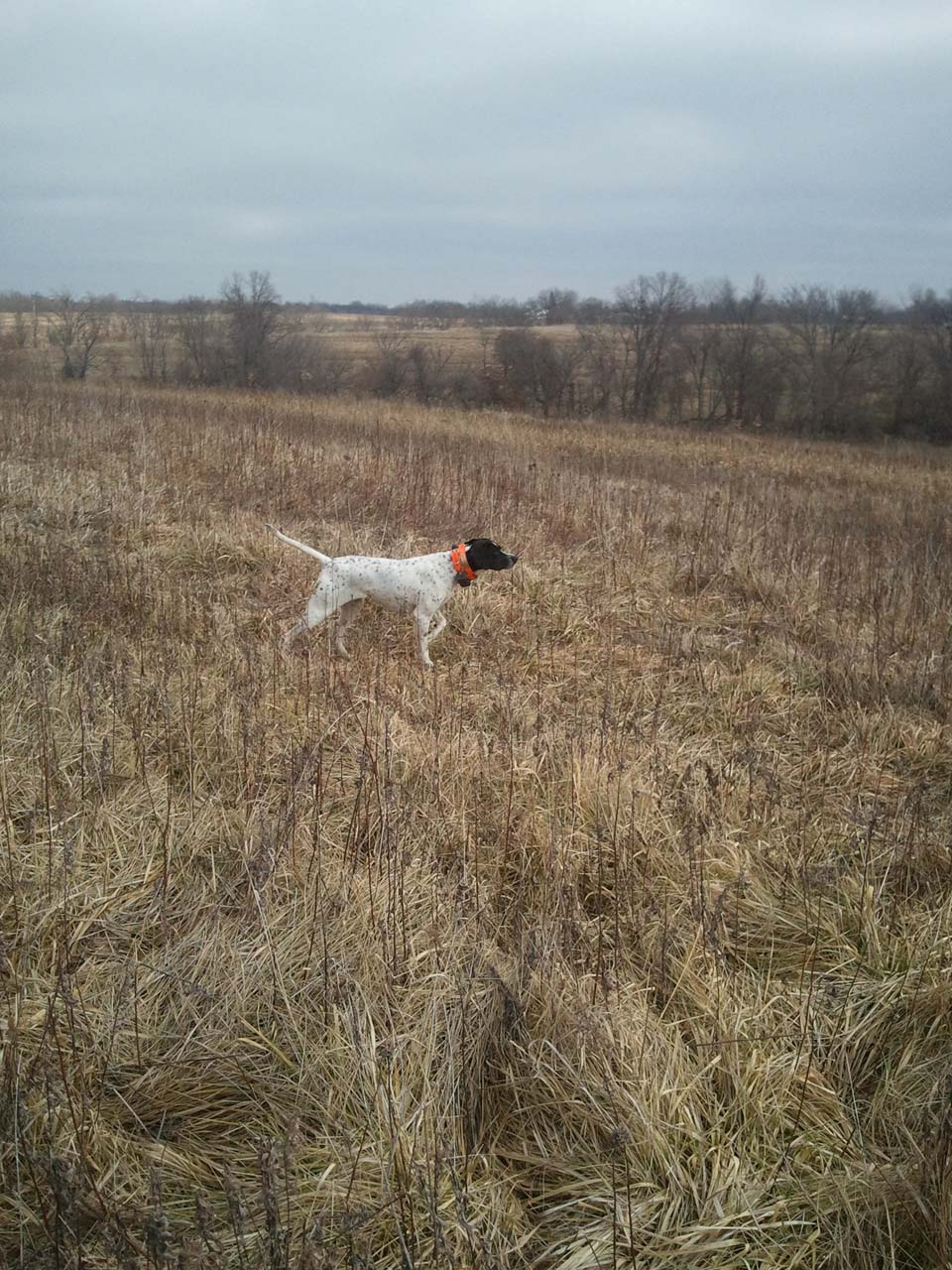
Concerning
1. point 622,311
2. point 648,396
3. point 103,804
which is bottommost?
point 103,804

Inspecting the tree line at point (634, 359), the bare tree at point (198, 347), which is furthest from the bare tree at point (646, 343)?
the bare tree at point (198, 347)

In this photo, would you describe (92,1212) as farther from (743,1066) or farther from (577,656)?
(577,656)

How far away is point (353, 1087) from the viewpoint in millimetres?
1954

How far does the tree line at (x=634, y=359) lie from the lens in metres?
29.7

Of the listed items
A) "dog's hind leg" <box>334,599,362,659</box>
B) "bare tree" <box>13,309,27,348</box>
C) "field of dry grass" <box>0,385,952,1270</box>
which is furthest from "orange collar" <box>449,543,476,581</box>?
"bare tree" <box>13,309,27,348</box>

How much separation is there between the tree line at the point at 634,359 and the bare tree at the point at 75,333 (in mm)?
122

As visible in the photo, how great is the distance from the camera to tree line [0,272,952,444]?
29734 mm

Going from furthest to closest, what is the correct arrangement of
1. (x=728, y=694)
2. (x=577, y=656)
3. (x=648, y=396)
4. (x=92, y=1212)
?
(x=648, y=396) < (x=577, y=656) < (x=728, y=694) < (x=92, y=1212)

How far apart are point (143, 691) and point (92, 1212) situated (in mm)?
2342

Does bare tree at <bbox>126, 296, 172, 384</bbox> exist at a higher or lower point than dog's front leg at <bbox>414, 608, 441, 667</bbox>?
higher

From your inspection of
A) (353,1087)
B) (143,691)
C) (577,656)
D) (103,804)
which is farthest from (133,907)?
(577,656)

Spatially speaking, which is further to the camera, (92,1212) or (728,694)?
(728,694)

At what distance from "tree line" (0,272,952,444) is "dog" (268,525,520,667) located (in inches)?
990

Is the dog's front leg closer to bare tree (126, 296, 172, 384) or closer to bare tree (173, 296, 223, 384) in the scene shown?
bare tree (173, 296, 223, 384)
